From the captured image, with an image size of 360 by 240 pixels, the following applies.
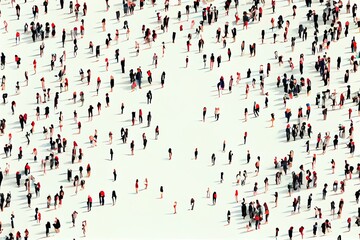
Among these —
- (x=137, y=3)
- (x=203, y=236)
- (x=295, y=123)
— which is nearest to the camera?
(x=203, y=236)

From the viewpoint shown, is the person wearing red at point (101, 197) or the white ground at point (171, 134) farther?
the person wearing red at point (101, 197)

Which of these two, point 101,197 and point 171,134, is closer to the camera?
point 101,197

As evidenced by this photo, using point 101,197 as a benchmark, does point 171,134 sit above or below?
above

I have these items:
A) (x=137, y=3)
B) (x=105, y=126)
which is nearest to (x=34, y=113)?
(x=105, y=126)

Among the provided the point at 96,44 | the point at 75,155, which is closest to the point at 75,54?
the point at 96,44

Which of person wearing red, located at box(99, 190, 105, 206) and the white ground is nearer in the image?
the white ground

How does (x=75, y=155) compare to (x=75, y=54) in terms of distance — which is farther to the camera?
(x=75, y=54)

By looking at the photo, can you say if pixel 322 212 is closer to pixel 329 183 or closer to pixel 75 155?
pixel 329 183

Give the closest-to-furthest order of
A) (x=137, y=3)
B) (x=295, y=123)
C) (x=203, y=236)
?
(x=203, y=236), (x=295, y=123), (x=137, y=3)
